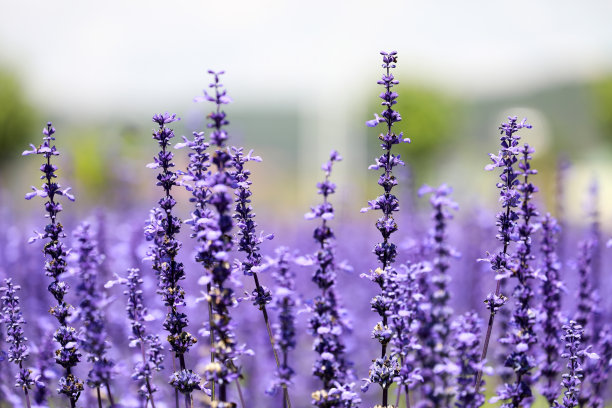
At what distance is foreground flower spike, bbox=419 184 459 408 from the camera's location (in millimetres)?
5297

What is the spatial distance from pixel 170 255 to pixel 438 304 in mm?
2404

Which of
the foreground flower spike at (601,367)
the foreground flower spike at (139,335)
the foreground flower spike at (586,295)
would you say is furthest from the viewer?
the foreground flower spike at (586,295)

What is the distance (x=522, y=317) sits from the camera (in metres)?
4.47

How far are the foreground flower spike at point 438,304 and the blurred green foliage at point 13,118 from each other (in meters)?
46.1

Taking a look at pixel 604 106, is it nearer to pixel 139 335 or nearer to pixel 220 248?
pixel 139 335

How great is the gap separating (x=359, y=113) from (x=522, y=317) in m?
60.1

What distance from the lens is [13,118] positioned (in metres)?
47.9

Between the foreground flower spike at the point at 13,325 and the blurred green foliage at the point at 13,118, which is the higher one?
the blurred green foliage at the point at 13,118

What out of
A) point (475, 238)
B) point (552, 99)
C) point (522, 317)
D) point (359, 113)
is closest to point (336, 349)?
point (522, 317)

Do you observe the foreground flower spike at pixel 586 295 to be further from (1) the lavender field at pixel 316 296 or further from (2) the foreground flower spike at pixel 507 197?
(2) the foreground flower spike at pixel 507 197

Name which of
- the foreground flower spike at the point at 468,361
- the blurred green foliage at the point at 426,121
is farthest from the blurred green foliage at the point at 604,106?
the foreground flower spike at the point at 468,361

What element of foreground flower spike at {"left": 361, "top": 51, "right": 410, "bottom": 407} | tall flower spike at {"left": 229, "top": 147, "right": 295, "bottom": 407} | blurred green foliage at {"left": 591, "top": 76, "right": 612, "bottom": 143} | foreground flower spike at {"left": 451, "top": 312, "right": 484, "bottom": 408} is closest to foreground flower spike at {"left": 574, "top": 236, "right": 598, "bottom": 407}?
foreground flower spike at {"left": 451, "top": 312, "right": 484, "bottom": 408}

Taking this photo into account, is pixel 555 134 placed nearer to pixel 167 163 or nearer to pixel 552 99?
pixel 552 99

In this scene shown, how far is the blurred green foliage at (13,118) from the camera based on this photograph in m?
46.9
